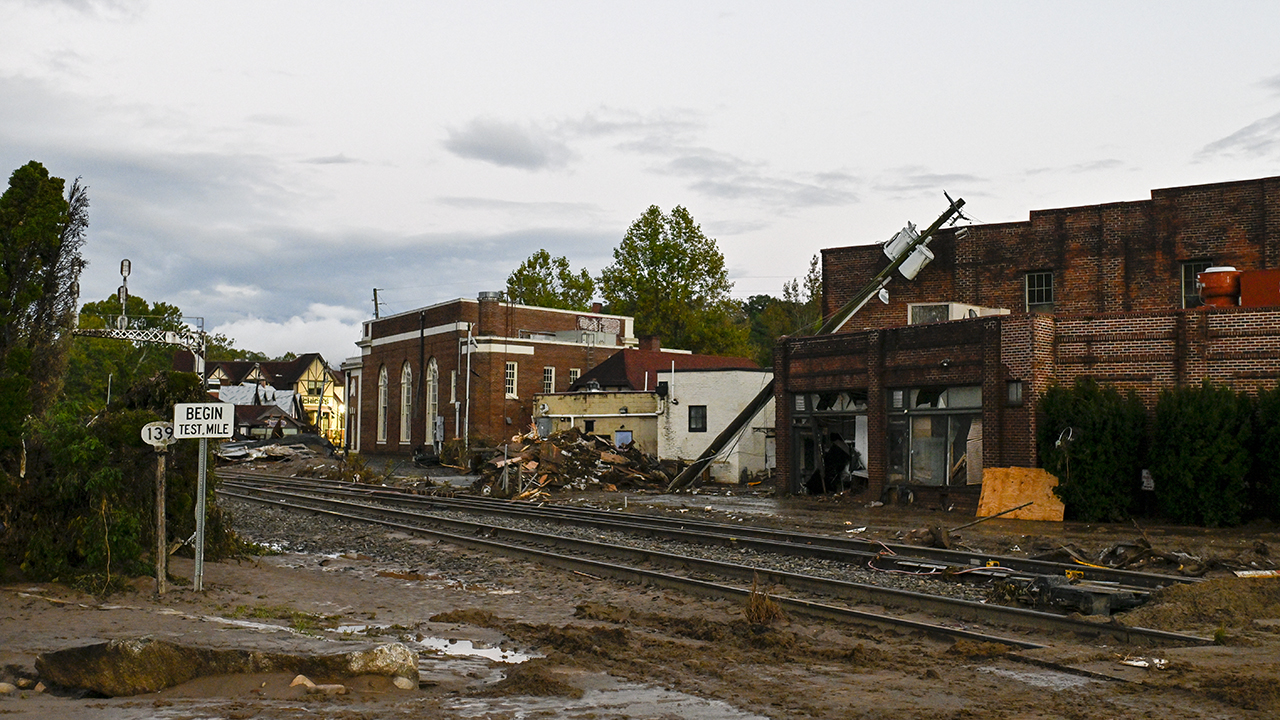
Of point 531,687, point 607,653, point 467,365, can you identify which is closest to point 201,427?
point 607,653

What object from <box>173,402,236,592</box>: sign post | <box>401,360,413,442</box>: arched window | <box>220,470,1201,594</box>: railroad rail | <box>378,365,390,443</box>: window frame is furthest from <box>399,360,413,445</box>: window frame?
<box>173,402,236,592</box>: sign post

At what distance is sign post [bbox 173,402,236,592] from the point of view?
11930 mm

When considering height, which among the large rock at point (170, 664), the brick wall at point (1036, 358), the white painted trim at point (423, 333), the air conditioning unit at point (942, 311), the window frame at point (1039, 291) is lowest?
the large rock at point (170, 664)

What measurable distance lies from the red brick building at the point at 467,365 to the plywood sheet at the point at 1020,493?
37.5m

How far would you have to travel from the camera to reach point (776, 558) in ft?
55.6

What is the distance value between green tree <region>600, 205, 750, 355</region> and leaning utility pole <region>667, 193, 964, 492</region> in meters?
32.1

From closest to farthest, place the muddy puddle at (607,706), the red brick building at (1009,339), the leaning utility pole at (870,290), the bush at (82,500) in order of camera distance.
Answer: the muddy puddle at (607,706)
the bush at (82,500)
the red brick building at (1009,339)
the leaning utility pole at (870,290)

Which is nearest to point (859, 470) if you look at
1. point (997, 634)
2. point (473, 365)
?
point (997, 634)

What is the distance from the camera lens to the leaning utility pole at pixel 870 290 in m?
33.6

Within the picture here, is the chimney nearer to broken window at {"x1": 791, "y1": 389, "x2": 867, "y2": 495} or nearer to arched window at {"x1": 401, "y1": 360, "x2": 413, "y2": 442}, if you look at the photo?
arched window at {"x1": 401, "y1": 360, "x2": 413, "y2": 442}

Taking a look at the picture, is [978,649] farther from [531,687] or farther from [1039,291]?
[1039,291]

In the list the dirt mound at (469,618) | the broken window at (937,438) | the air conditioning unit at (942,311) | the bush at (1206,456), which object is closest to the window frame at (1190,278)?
the air conditioning unit at (942,311)

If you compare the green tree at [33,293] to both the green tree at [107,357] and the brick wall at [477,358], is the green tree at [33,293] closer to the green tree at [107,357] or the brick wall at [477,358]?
the brick wall at [477,358]

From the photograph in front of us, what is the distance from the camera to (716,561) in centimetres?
1588
